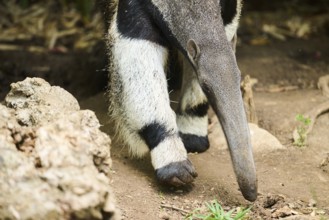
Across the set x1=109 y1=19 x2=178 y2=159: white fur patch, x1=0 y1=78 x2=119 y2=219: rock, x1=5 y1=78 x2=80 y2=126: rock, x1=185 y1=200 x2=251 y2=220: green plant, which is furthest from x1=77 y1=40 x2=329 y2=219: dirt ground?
x1=0 y1=78 x2=119 y2=219: rock

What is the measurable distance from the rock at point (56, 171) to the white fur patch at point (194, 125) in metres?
2.27

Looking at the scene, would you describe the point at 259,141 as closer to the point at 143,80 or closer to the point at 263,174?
the point at 263,174

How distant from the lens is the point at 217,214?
4.15 metres

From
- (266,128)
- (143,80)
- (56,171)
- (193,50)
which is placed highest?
(193,50)

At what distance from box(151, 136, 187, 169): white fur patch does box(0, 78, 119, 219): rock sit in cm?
136

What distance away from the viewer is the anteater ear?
4516 mm

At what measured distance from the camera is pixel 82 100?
283 inches

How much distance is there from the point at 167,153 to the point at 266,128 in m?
1.70

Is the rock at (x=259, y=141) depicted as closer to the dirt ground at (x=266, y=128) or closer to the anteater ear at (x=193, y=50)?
the dirt ground at (x=266, y=128)

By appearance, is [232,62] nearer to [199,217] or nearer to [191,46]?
[191,46]

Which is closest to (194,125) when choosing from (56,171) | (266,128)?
(266,128)

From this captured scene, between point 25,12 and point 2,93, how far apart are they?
Answer: 2805mm

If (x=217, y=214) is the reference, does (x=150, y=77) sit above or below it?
above

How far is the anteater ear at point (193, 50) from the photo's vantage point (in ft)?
14.8
